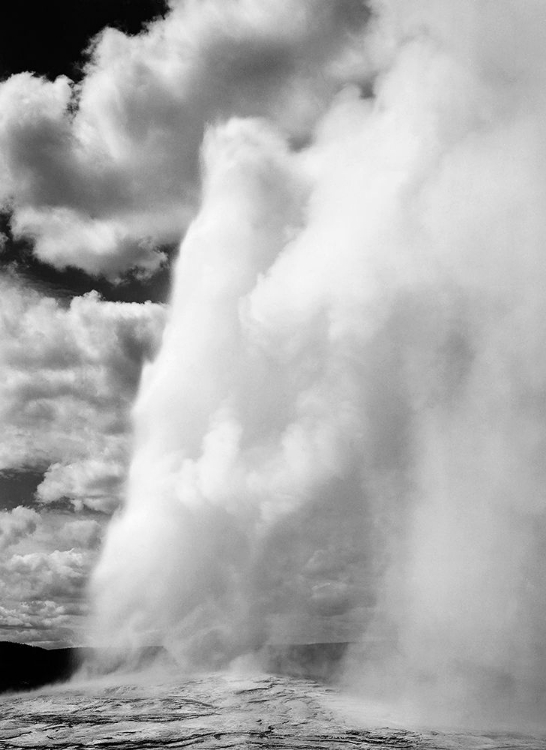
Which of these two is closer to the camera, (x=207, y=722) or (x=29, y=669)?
(x=207, y=722)

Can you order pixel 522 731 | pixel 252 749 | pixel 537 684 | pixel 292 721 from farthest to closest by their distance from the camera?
pixel 537 684 → pixel 522 731 → pixel 292 721 → pixel 252 749

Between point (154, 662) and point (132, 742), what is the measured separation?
99168 millimetres

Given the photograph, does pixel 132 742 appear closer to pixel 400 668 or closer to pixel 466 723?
pixel 466 723

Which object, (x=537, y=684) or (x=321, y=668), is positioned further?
(x=321, y=668)

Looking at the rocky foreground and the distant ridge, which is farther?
the distant ridge

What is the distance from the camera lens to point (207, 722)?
69188mm

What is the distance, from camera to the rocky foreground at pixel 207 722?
192 feet

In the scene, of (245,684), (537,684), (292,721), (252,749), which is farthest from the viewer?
(537,684)

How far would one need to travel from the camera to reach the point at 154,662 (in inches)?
5856

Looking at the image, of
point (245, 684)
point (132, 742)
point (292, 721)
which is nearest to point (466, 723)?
point (292, 721)

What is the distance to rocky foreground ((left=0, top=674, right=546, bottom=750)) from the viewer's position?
58.5 metres

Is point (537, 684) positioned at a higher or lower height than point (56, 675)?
higher

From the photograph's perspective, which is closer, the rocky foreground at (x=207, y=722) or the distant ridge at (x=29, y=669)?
the rocky foreground at (x=207, y=722)

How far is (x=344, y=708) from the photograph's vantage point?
82.7 m
